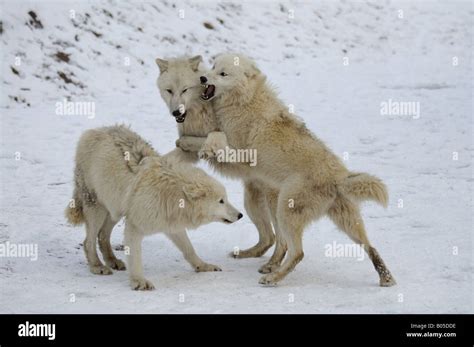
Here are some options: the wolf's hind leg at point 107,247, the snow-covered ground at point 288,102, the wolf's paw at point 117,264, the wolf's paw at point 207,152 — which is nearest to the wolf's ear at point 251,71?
the wolf's paw at point 207,152

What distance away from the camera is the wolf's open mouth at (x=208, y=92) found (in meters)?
7.73

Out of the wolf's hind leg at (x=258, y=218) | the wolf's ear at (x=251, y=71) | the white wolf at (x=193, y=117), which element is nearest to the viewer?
the white wolf at (x=193, y=117)

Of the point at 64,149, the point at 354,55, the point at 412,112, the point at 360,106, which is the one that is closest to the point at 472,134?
the point at 412,112

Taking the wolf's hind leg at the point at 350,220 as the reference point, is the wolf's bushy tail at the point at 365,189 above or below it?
above

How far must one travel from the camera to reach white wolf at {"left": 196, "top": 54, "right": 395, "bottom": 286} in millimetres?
6938

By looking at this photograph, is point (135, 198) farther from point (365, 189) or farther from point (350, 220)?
point (365, 189)

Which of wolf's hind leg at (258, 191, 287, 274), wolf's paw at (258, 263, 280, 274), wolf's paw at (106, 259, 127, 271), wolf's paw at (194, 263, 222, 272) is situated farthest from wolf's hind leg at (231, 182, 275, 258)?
wolf's paw at (106, 259, 127, 271)

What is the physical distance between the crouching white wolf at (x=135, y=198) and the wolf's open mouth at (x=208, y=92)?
847 mm

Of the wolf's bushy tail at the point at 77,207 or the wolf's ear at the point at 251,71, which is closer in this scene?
the wolf's bushy tail at the point at 77,207

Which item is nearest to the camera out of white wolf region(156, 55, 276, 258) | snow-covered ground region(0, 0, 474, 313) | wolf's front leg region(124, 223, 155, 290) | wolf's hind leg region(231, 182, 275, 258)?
snow-covered ground region(0, 0, 474, 313)

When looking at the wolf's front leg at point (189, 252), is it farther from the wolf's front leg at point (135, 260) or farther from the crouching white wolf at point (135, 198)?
the wolf's front leg at point (135, 260)

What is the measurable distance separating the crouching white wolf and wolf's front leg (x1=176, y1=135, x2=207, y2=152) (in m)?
0.37

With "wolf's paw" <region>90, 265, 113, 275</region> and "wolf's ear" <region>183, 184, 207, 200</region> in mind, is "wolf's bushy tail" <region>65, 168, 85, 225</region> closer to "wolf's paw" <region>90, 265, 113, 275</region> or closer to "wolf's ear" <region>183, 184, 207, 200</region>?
"wolf's paw" <region>90, 265, 113, 275</region>

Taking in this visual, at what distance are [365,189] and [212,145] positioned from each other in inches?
68.1
